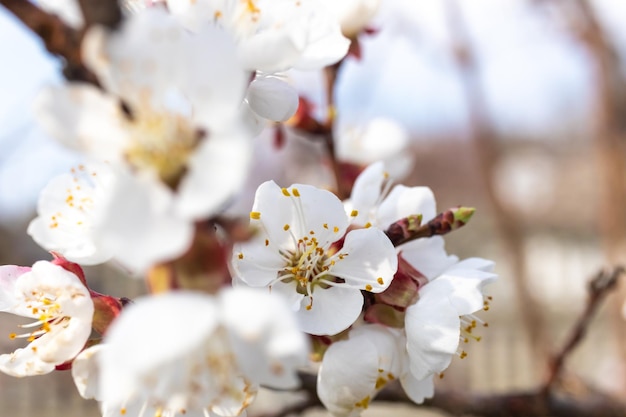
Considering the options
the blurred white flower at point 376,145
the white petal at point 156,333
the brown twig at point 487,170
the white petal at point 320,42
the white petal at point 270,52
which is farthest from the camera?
the brown twig at point 487,170

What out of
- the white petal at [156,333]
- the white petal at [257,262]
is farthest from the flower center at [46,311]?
the white petal at [156,333]

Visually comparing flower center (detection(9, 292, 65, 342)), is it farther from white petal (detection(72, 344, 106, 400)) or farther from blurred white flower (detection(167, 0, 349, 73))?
blurred white flower (detection(167, 0, 349, 73))

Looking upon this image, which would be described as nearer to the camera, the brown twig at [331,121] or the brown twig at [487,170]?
the brown twig at [331,121]

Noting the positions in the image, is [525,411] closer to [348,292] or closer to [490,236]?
[348,292]

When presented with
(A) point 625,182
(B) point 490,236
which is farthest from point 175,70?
(B) point 490,236

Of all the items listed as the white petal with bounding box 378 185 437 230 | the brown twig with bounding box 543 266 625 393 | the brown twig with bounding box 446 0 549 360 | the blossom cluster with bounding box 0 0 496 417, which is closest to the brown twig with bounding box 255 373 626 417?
the brown twig with bounding box 543 266 625 393

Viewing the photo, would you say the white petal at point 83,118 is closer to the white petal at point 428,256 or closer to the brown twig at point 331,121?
the white petal at point 428,256

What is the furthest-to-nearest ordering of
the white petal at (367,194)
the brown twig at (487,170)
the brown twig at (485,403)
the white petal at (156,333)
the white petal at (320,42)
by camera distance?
the brown twig at (487,170) < the brown twig at (485,403) < the white petal at (367,194) < the white petal at (320,42) < the white petal at (156,333)
